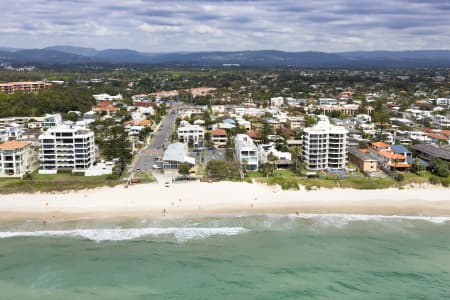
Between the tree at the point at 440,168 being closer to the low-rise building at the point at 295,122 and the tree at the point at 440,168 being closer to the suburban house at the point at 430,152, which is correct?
the suburban house at the point at 430,152

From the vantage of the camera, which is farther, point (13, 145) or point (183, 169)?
point (13, 145)

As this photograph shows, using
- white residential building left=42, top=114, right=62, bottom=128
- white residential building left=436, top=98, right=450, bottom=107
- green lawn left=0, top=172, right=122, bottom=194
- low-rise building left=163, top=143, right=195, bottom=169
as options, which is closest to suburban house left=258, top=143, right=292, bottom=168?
low-rise building left=163, top=143, right=195, bottom=169

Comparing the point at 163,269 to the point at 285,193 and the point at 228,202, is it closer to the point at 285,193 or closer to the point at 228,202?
the point at 228,202

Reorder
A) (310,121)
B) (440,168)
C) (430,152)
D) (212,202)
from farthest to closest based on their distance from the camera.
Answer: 1. (310,121)
2. (430,152)
3. (440,168)
4. (212,202)

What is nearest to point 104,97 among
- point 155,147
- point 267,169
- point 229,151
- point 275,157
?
point 155,147

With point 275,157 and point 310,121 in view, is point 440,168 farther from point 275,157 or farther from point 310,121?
point 310,121

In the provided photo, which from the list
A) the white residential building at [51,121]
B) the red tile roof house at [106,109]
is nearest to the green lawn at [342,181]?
the white residential building at [51,121]
